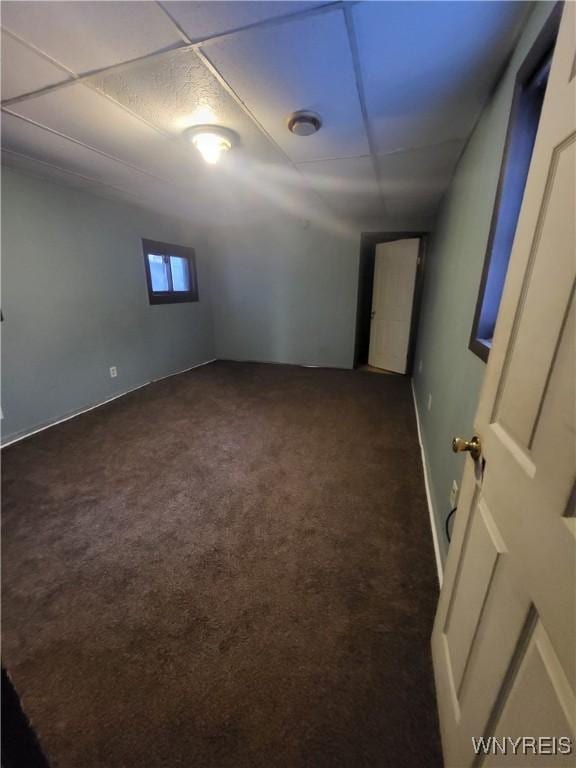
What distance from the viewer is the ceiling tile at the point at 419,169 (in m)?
2.00

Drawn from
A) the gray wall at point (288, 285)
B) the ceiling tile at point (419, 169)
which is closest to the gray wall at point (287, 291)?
the gray wall at point (288, 285)

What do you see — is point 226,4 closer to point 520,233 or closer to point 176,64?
point 176,64

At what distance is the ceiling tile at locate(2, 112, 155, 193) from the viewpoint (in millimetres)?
1881

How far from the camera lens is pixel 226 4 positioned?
100cm

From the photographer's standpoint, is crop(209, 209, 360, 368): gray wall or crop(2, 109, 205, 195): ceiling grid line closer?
crop(2, 109, 205, 195): ceiling grid line

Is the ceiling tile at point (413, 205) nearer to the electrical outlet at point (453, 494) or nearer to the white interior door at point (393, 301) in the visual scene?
the white interior door at point (393, 301)

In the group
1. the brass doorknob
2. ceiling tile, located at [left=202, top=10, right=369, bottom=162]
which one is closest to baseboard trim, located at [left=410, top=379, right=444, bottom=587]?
the brass doorknob

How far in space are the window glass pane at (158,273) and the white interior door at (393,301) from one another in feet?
10.3

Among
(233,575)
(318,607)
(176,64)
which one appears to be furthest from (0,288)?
(318,607)

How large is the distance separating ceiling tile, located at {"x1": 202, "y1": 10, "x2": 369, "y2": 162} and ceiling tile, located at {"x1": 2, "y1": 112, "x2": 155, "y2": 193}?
137cm

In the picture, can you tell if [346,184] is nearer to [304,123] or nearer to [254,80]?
[304,123]

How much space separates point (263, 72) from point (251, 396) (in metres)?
2.86

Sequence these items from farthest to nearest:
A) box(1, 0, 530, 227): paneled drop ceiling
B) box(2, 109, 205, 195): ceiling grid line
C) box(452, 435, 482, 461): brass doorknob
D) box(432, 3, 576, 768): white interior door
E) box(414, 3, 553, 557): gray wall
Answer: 1. box(2, 109, 205, 195): ceiling grid line
2. box(414, 3, 553, 557): gray wall
3. box(1, 0, 530, 227): paneled drop ceiling
4. box(452, 435, 482, 461): brass doorknob
5. box(432, 3, 576, 768): white interior door

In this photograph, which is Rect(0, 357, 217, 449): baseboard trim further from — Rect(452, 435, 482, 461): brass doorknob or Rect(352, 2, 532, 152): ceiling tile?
Rect(352, 2, 532, 152): ceiling tile
